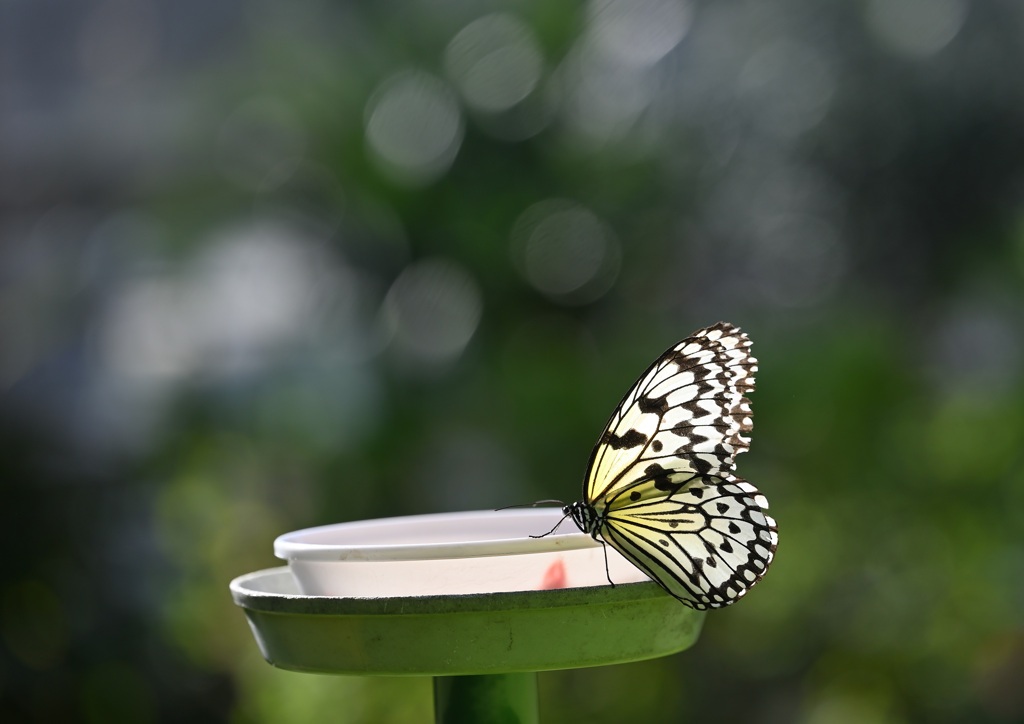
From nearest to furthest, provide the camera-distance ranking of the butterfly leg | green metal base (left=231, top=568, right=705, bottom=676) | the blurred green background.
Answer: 1. green metal base (left=231, top=568, right=705, bottom=676)
2. the butterfly leg
3. the blurred green background

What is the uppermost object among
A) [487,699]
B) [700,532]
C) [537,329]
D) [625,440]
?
[537,329]

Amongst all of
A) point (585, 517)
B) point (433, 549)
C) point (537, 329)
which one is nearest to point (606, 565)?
point (585, 517)

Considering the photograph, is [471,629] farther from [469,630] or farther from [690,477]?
[690,477]

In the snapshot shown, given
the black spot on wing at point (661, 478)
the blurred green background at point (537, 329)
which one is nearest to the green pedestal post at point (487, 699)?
the black spot on wing at point (661, 478)

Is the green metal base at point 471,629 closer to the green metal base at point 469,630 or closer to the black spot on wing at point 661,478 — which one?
→ the green metal base at point 469,630

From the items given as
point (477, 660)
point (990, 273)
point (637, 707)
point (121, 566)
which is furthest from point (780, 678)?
point (477, 660)

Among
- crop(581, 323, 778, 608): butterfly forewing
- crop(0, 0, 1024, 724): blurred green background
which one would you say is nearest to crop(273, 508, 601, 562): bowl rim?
crop(581, 323, 778, 608): butterfly forewing

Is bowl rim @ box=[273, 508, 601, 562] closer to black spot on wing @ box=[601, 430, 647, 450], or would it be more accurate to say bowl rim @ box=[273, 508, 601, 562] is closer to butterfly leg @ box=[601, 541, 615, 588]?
butterfly leg @ box=[601, 541, 615, 588]

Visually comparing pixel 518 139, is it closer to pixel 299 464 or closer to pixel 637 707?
pixel 299 464
